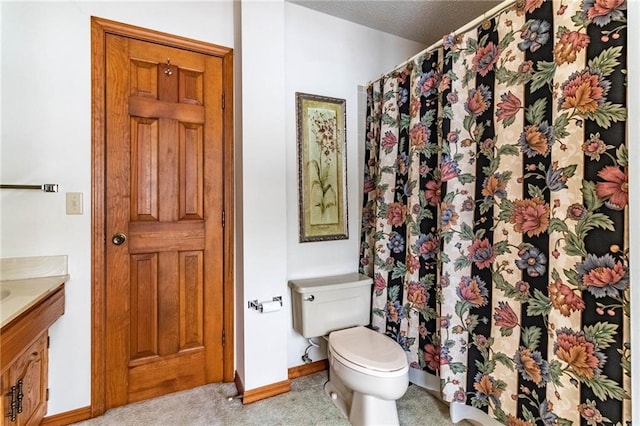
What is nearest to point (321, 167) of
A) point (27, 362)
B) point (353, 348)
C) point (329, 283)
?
point (329, 283)

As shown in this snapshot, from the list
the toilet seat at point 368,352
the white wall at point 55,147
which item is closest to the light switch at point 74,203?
the white wall at point 55,147

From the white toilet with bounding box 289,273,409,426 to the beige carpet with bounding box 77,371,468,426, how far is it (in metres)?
0.14

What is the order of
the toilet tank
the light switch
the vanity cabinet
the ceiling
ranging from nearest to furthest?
the vanity cabinet, the light switch, the toilet tank, the ceiling

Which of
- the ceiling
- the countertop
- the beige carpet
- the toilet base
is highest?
the ceiling

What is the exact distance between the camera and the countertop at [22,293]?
1020mm

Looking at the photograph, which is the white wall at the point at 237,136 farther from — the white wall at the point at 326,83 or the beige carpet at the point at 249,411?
the beige carpet at the point at 249,411

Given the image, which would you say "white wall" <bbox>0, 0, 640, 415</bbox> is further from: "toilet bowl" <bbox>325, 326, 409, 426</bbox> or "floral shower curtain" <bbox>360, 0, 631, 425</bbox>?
"toilet bowl" <bbox>325, 326, 409, 426</bbox>

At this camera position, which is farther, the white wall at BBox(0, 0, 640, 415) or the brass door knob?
the brass door knob

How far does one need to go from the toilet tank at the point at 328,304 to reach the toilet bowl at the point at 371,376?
0.65 ft

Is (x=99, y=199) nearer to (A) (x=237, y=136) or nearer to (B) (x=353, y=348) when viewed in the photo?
(A) (x=237, y=136)

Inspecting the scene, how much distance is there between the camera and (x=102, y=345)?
1.60m

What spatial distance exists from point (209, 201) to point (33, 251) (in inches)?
33.9

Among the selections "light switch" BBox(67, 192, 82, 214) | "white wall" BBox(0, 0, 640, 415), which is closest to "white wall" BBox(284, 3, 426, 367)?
"white wall" BBox(0, 0, 640, 415)

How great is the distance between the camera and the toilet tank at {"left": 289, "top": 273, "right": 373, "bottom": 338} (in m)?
1.84
